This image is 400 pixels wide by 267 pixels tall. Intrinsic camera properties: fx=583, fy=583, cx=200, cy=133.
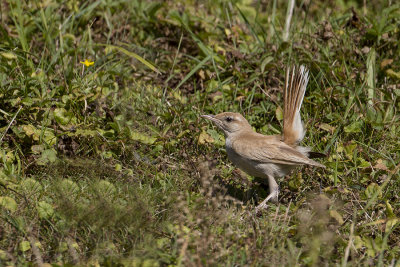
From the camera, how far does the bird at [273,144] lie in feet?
19.0

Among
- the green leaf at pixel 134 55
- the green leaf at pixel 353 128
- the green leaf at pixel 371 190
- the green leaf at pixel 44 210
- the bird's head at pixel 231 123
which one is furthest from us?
the green leaf at pixel 134 55

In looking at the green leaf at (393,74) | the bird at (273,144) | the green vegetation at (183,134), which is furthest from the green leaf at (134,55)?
the green leaf at (393,74)

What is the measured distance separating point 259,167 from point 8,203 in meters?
2.42

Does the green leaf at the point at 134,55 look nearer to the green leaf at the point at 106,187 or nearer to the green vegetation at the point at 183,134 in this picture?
the green vegetation at the point at 183,134

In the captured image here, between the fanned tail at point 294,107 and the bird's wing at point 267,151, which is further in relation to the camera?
the fanned tail at point 294,107

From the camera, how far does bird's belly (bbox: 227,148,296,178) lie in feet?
19.2

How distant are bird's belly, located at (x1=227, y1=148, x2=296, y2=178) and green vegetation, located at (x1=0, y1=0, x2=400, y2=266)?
0.68ft

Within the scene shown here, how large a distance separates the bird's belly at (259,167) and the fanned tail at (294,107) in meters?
0.32

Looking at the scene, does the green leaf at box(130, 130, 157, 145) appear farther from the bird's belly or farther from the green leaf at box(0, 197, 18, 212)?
the green leaf at box(0, 197, 18, 212)

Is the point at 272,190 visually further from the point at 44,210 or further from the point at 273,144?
the point at 44,210

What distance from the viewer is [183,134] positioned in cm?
641

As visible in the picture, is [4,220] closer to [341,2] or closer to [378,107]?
[378,107]

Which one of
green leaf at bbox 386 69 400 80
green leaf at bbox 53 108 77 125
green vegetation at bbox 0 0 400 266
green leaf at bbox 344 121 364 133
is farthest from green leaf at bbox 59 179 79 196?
green leaf at bbox 386 69 400 80

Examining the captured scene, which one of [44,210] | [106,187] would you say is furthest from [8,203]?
[106,187]
